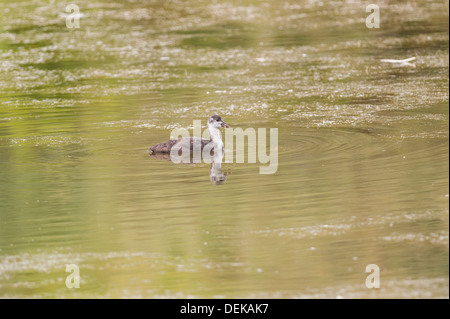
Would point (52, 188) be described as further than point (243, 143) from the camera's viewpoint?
No

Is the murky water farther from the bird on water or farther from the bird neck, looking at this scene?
the bird neck

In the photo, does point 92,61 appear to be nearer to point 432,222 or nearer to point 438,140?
point 438,140

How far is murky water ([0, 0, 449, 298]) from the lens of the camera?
21.5ft

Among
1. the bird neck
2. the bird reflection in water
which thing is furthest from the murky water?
the bird neck

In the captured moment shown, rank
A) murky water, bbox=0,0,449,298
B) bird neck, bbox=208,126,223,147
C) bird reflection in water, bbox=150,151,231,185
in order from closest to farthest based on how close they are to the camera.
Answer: murky water, bbox=0,0,449,298 < bird reflection in water, bbox=150,151,231,185 < bird neck, bbox=208,126,223,147

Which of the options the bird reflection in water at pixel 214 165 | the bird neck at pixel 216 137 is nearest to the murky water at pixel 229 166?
the bird reflection in water at pixel 214 165

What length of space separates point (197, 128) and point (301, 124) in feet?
3.95

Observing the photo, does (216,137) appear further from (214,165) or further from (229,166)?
(229,166)

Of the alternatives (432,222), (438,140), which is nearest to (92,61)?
(438,140)

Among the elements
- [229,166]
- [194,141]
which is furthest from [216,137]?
[229,166]

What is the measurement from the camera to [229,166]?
9602 mm

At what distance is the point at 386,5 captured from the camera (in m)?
21.4

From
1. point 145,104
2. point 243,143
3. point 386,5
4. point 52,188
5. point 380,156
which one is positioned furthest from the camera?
point 386,5

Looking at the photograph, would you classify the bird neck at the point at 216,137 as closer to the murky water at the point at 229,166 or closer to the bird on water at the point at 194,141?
the bird on water at the point at 194,141
